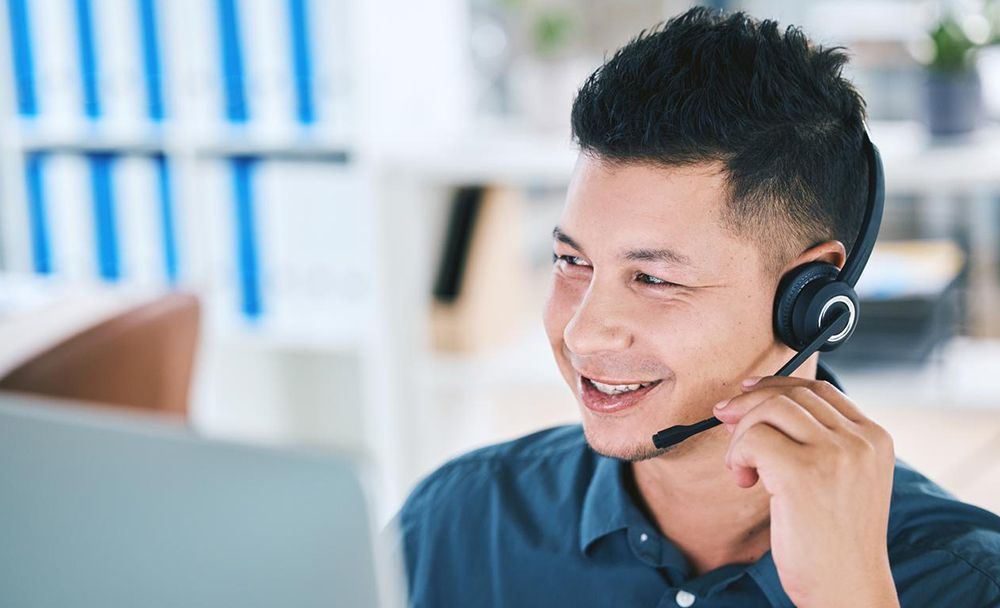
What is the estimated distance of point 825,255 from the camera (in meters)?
1.03

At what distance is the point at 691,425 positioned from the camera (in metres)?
1.03

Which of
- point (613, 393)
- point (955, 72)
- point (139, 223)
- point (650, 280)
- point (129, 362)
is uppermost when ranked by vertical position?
point (955, 72)

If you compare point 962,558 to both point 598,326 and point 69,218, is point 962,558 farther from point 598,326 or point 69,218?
point 69,218

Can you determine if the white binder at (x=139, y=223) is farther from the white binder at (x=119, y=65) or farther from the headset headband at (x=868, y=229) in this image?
the headset headband at (x=868, y=229)

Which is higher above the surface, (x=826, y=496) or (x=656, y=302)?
(x=656, y=302)

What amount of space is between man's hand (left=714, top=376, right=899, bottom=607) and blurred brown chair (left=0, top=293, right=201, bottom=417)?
Result: 136 centimetres

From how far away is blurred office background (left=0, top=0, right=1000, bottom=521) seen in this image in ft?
7.26

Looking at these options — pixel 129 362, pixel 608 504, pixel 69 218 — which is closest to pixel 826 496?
pixel 608 504

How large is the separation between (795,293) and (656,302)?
4.7 inches

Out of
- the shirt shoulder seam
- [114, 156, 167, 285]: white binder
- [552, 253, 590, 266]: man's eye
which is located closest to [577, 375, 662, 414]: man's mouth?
[552, 253, 590, 266]: man's eye

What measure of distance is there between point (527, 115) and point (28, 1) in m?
1.44

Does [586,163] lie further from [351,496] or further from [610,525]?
[351,496]

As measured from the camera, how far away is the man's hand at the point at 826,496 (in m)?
0.87

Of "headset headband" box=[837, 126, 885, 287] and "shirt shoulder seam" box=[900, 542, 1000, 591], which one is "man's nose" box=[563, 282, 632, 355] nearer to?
"headset headband" box=[837, 126, 885, 287]
